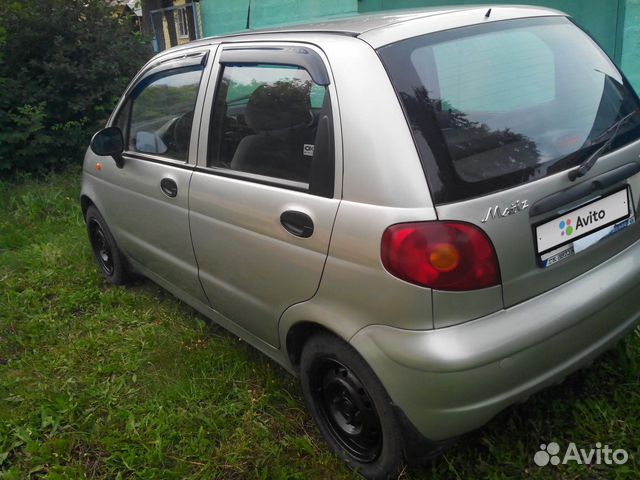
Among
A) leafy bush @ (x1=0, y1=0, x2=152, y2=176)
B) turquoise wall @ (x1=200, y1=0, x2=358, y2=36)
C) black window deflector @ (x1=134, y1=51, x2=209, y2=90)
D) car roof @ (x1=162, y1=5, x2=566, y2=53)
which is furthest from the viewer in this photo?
turquoise wall @ (x1=200, y1=0, x2=358, y2=36)

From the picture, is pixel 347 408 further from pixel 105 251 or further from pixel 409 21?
pixel 105 251

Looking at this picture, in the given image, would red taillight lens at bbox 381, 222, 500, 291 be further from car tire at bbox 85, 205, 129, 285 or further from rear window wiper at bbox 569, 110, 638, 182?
car tire at bbox 85, 205, 129, 285

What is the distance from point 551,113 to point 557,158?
8.4 inches

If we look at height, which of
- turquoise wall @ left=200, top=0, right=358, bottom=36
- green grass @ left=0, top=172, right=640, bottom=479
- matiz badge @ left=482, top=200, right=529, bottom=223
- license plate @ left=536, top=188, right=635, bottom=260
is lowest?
green grass @ left=0, top=172, right=640, bottom=479

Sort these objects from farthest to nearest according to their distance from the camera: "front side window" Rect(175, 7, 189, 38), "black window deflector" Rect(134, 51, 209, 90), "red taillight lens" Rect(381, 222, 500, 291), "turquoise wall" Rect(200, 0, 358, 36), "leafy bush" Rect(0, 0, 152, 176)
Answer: "front side window" Rect(175, 7, 189, 38)
"turquoise wall" Rect(200, 0, 358, 36)
"leafy bush" Rect(0, 0, 152, 176)
"black window deflector" Rect(134, 51, 209, 90)
"red taillight lens" Rect(381, 222, 500, 291)

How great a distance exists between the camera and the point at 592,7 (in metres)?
6.08

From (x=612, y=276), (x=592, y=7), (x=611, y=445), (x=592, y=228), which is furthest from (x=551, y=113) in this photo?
(x=592, y=7)

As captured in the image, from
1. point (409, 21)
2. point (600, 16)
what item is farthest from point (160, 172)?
point (600, 16)

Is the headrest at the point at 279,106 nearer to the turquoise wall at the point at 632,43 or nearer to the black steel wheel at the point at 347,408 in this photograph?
the black steel wheel at the point at 347,408

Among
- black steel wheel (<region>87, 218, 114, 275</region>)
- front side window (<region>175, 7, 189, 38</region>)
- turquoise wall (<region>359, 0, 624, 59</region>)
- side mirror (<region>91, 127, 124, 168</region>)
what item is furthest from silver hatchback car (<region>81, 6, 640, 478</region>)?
front side window (<region>175, 7, 189, 38</region>)

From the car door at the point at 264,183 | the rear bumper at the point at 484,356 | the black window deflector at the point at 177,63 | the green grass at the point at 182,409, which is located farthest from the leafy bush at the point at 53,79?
the rear bumper at the point at 484,356

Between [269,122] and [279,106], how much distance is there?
9cm

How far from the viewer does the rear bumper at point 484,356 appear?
6.16 ft

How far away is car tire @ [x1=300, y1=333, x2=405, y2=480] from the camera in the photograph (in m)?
2.10
